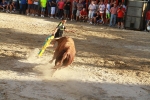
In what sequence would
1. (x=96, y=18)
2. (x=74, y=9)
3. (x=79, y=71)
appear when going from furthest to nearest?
1. (x=74, y=9)
2. (x=96, y=18)
3. (x=79, y=71)

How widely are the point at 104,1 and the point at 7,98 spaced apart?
1768 centimetres

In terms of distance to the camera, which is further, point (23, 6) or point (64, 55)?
point (23, 6)

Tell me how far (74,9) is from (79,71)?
14.6 metres

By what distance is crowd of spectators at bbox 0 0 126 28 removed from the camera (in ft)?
73.3

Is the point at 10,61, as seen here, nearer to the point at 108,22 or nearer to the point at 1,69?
the point at 1,69

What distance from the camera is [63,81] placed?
8.77m

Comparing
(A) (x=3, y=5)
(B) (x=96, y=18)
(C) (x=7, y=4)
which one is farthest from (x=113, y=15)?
(A) (x=3, y=5)

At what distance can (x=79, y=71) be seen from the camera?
9953 millimetres

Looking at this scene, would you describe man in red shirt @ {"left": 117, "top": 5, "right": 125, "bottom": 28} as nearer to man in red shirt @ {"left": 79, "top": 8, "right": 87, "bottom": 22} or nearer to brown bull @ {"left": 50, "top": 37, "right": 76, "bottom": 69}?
man in red shirt @ {"left": 79, "top": 8, "right": 87, "bottom": 22}

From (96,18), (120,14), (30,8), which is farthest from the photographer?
(30,8)

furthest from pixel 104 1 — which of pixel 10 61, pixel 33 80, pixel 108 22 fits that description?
pixel 33 80

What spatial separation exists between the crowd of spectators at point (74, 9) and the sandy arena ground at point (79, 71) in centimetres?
602

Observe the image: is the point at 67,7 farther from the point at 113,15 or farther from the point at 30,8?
the point at 113,15

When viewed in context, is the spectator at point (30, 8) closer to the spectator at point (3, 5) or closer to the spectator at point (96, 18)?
the spectator at point (3, 5)
